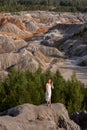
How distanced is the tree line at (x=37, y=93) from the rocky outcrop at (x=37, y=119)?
536cm

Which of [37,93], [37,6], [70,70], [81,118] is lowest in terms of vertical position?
[37,6]

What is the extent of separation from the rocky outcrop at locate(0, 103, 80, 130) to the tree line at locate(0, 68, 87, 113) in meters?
5.36

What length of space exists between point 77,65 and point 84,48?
38.6 feet

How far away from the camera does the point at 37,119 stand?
18797 millimetres

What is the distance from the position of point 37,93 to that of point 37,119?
708 cm

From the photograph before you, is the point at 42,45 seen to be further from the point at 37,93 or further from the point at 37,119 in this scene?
the point at 37,119

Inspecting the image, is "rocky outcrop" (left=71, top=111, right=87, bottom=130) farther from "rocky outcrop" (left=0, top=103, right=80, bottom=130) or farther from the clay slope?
the clay slope

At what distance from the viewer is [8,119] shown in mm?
17516

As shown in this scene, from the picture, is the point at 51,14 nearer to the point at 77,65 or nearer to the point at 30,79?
the point at 77,65

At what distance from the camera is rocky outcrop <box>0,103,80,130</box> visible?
17.1m

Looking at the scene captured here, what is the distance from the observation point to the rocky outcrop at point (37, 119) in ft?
56.2

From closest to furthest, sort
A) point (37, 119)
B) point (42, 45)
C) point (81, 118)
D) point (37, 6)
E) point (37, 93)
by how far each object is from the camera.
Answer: point (37, 119)
point (81, 118)
point (37, 93)
point (42, 45)
point (37, 6)

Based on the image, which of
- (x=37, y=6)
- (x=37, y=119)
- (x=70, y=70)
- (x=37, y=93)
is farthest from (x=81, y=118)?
(x=37, y=6)

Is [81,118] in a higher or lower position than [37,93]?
higher
